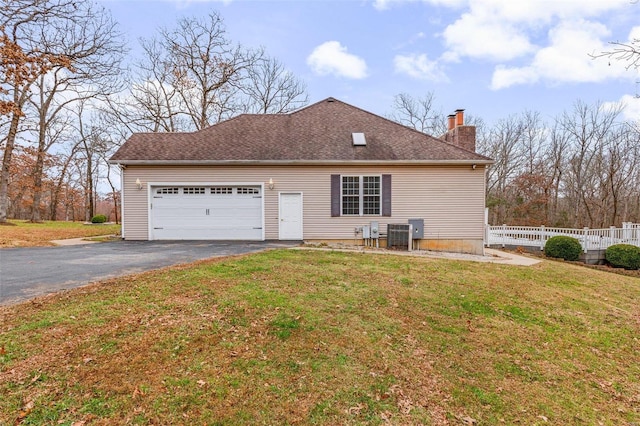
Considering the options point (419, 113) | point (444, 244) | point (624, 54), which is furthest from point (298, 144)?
point (419, 113)

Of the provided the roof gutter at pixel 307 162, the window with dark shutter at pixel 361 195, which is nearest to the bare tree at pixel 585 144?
the roof gutter at pixel 307 162

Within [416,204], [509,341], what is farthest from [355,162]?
[509,341]

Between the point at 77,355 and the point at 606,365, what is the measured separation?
6.04 metres

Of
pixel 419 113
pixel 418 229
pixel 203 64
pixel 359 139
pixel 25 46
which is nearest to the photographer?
pixel 25 46

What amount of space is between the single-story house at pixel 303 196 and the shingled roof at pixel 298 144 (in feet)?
0.24

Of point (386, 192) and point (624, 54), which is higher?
point (624, 54)

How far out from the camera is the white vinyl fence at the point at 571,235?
1388cm

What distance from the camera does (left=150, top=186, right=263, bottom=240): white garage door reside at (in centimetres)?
1116

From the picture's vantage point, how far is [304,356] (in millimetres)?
3299

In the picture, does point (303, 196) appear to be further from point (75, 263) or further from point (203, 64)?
point (203, 64)

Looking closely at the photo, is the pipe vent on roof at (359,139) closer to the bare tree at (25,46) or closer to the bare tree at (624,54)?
the bare tree at (624,54)

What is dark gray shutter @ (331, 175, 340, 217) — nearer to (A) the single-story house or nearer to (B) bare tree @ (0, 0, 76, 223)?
(A) the single-story house

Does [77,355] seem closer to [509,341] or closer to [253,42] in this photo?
[509,341]

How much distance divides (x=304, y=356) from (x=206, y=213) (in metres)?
9.05
